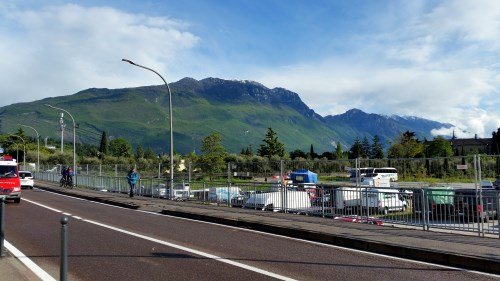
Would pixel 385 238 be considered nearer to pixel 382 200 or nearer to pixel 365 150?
pixel 382 200

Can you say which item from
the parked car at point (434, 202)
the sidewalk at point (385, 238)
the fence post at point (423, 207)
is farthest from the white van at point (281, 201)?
the fence post at point (423, 207)

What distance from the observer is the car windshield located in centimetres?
2328

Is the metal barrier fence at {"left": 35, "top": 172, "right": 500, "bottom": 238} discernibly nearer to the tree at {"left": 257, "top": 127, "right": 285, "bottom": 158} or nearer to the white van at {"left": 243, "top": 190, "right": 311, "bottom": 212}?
the white van at {"left": 243, "top": 190, "right": 311, "bottom": 212}

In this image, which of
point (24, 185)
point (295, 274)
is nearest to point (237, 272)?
point (295, 274)

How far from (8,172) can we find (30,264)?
663 inches

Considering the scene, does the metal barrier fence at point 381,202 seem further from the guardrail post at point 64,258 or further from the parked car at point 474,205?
the guardrail post at point 64,258

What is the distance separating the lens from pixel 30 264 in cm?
875

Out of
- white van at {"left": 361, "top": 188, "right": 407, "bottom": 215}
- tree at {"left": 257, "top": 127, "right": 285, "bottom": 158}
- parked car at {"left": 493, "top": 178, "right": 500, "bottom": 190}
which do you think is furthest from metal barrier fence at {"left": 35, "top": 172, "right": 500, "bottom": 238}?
tree at {"left": 257, "top": 127, "right": 285, "bottom": 158}

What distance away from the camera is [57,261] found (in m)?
9.14

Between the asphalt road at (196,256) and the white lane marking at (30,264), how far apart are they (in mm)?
142

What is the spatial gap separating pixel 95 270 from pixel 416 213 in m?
8.93

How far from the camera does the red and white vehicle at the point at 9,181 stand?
22875 mm

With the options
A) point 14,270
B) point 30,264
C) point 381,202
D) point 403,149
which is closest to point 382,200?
point 381,202

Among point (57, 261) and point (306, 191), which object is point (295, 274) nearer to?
point (57, 261)
